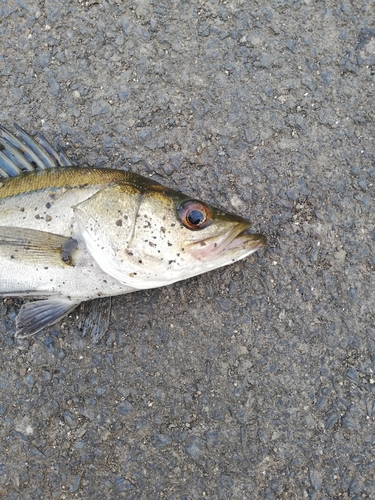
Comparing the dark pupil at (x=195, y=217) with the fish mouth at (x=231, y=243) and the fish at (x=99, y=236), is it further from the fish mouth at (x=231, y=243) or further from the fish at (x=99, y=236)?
the fish mouth at (x=231, y=243)

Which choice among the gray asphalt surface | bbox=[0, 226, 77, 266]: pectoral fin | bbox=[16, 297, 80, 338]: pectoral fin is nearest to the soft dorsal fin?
the gray asphalt surface

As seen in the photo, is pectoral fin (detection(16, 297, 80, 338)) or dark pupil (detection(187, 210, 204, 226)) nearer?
dark pupil (detection(187, 210, 204, 226))

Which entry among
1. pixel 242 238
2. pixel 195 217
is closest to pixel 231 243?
pixel 242 238

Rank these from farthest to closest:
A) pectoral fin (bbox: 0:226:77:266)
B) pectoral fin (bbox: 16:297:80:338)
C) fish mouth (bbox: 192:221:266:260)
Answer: pectoral fin (bbox: 16:297:80:338), pectoral fin (bbox: 0:226:77:266), fish mouth (bbox: 192:221:266:260)

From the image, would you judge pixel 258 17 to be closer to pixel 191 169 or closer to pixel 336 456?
pixel 191 169

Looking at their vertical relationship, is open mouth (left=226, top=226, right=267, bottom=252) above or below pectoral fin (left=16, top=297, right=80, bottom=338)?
below

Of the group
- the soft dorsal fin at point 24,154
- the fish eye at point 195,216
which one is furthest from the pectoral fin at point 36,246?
the fish eye at point 195,216

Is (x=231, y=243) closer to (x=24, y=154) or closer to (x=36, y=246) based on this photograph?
(x=36, y=246)

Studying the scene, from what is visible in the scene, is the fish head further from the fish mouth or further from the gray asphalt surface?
the gray asphalt surface
